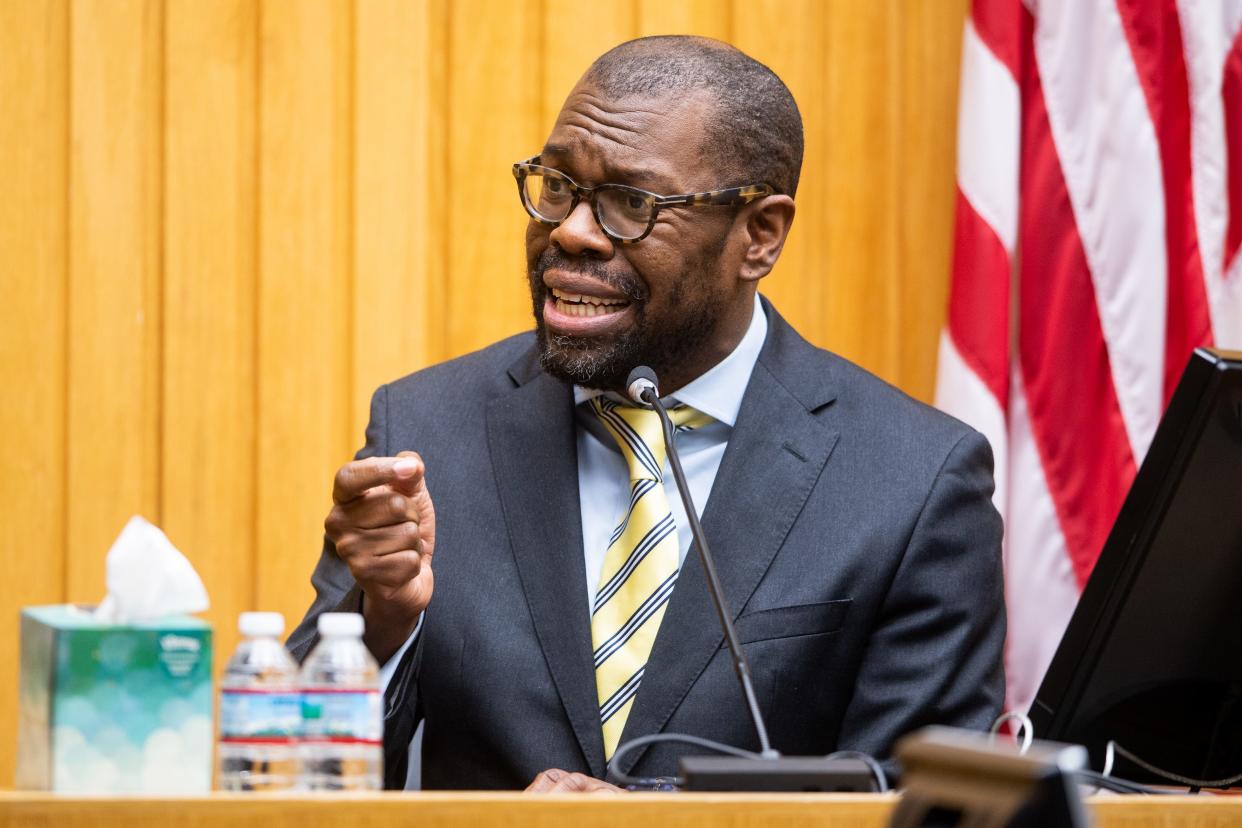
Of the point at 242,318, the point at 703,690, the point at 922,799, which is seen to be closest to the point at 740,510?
the point at 703,690

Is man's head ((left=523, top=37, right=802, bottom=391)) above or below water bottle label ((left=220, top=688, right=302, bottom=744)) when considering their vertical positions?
above

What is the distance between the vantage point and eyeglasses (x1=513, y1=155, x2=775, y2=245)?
203cm

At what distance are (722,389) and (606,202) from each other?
0.30 metres

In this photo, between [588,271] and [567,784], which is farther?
[588,271]

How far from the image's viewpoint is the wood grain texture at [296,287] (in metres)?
2.66

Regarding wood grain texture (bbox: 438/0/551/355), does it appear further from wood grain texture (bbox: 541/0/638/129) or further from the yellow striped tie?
the yellow striped tie

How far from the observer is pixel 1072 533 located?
8.68ft

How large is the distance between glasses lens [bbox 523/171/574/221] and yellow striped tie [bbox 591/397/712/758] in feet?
1.02

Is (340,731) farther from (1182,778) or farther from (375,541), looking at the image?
(1182,778)

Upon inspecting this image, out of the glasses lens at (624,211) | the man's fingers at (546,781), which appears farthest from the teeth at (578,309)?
the man's fingers at (546,781)

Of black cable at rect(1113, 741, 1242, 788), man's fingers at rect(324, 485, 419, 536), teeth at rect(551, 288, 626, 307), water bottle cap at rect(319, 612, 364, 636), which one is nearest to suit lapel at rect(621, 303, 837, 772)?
teeth at rect(551, 288, 626, 307)

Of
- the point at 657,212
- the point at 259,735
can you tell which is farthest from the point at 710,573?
the point at 657,212

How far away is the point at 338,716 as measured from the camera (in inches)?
47.7

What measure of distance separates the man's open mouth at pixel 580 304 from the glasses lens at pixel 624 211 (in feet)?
0.30
